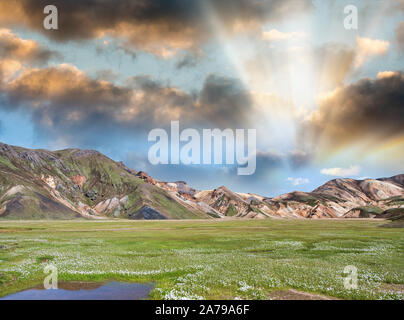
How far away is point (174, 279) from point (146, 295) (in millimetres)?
4299

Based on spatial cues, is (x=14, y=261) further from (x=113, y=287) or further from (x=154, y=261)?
(x=113, y=287)

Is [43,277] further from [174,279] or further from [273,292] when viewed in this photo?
[273,292]

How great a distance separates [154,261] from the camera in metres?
31.7

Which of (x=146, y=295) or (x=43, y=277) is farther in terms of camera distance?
(x=43, y=277)

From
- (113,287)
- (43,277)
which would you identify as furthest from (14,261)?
(113,287)
